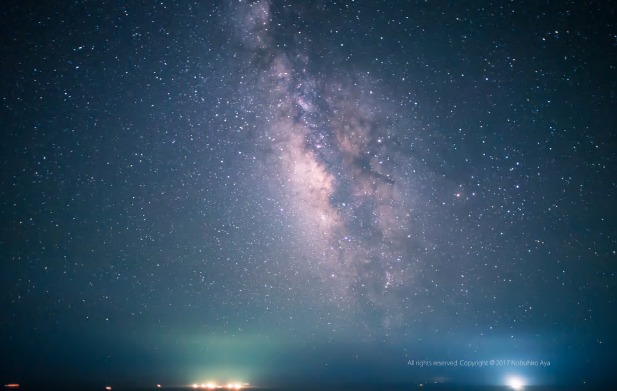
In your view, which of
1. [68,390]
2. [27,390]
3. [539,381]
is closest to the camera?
[27,390]

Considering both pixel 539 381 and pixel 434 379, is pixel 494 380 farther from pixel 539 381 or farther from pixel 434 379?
pixel 434 379

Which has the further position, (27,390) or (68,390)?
(68,390)

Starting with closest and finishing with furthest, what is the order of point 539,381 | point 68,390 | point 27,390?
1. point 27,390
2. point 68,390
3. point 539,381

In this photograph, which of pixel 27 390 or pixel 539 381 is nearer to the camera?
pixel 27 390

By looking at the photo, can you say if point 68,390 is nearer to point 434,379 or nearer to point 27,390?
point 27,390

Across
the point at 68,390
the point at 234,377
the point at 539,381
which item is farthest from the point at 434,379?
the point at 68,390

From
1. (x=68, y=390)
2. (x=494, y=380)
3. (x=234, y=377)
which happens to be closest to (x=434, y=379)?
(x=494, y=380)

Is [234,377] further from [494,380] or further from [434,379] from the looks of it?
[494,380]

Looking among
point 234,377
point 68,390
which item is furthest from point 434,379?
point 68,390
